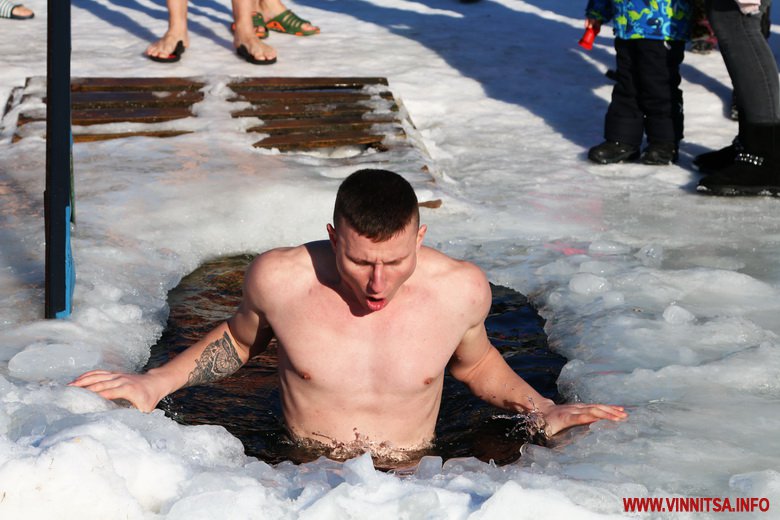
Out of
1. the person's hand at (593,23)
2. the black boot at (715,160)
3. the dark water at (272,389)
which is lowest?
the dark water at (272,389)

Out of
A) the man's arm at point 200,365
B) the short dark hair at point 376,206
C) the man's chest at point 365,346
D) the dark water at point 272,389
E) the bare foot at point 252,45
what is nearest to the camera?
the short dark hair at point 376,206

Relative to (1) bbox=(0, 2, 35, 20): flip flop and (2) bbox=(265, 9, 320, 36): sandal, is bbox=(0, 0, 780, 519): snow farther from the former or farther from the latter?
(2) bbox=(265, 9, 320, 36): sandal

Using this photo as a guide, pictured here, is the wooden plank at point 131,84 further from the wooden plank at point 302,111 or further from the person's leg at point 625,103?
the person's leg at point 625,103

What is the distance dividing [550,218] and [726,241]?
2.76ft

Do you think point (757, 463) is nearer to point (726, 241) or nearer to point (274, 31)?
point (726, 241)

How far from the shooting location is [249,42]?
7336 millimetres

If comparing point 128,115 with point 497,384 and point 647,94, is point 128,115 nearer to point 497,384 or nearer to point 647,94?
point 647,94

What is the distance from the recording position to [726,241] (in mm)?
4789

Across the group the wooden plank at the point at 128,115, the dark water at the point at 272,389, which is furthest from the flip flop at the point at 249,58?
the dark water at the point at 272,389

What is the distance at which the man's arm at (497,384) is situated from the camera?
3.18 m

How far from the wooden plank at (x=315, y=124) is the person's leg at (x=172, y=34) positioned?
1.42 m

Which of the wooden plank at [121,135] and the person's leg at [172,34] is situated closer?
the wooden plank at [121,135]

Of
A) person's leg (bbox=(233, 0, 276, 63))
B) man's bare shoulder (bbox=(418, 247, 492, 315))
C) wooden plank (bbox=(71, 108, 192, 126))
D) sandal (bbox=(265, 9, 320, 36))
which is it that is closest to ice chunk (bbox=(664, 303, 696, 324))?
man's bare shoulder (bbox=(418, 247, 492, 315))

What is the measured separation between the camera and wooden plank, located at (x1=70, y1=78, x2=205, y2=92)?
6480 millimetres
